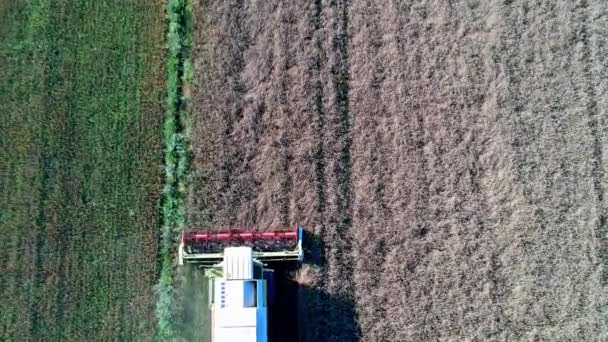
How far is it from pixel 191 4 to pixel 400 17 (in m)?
6.01

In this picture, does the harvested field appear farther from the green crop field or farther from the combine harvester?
the green crop field

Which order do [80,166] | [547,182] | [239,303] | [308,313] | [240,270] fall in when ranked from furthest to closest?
[80,166], [547,182], [308,313], [240,270], [239,303]

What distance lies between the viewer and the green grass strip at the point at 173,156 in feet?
51.3

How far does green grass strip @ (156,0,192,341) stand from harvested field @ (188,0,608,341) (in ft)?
1.15

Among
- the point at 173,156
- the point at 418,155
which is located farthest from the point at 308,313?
the point at 173,156

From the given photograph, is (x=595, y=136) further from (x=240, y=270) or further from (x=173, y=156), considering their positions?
(x=173, y=156)

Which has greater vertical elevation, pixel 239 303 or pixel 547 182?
pixel 547 182

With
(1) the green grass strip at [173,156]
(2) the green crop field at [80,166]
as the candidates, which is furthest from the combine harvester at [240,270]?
(2) the green crop field at [80,166]

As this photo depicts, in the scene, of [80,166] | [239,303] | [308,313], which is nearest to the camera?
[239,303]

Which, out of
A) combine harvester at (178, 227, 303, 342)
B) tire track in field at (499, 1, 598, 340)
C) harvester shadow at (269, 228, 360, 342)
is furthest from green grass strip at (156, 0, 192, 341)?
tire track in field at (499, 1, 598, 340)

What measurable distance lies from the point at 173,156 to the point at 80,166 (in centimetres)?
248

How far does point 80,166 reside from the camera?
54.2 feet

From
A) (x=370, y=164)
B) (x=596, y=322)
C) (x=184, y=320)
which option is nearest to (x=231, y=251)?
(x=184, y=320)

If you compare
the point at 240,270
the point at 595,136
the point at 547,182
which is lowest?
the point at 240,270
